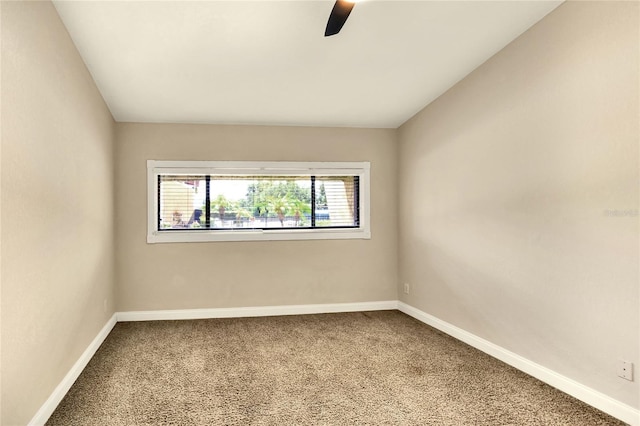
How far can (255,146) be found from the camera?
16.4ft

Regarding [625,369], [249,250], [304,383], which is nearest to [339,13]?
[304,383]

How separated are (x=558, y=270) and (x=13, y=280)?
3223 millimetres

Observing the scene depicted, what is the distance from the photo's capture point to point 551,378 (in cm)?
287

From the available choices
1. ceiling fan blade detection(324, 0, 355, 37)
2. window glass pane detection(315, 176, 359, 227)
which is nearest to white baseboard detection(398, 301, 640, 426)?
window glass pane detection(315, 176, 359, 227)

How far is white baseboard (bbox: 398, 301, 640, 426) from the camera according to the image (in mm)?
2395

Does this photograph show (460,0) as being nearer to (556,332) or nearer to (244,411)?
(556,332)

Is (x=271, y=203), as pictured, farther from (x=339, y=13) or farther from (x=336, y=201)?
(x=339, y=13)

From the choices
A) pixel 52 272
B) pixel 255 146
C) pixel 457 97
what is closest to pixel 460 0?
pixel 457 97

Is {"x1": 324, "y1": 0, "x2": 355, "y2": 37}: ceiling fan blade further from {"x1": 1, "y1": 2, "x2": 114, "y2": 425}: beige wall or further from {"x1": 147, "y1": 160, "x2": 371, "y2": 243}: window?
{"x1": 147, "y1": 160, "x2": 371, "y2": 243}: window

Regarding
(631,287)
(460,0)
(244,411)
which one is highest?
(460,0)

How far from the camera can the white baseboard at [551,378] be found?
2.39m

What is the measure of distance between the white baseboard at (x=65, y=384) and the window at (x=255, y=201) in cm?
139

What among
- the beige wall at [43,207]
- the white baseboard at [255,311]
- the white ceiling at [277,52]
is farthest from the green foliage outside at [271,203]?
the beige wall at [43,207]

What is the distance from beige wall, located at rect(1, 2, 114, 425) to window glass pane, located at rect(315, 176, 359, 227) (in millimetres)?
2551
